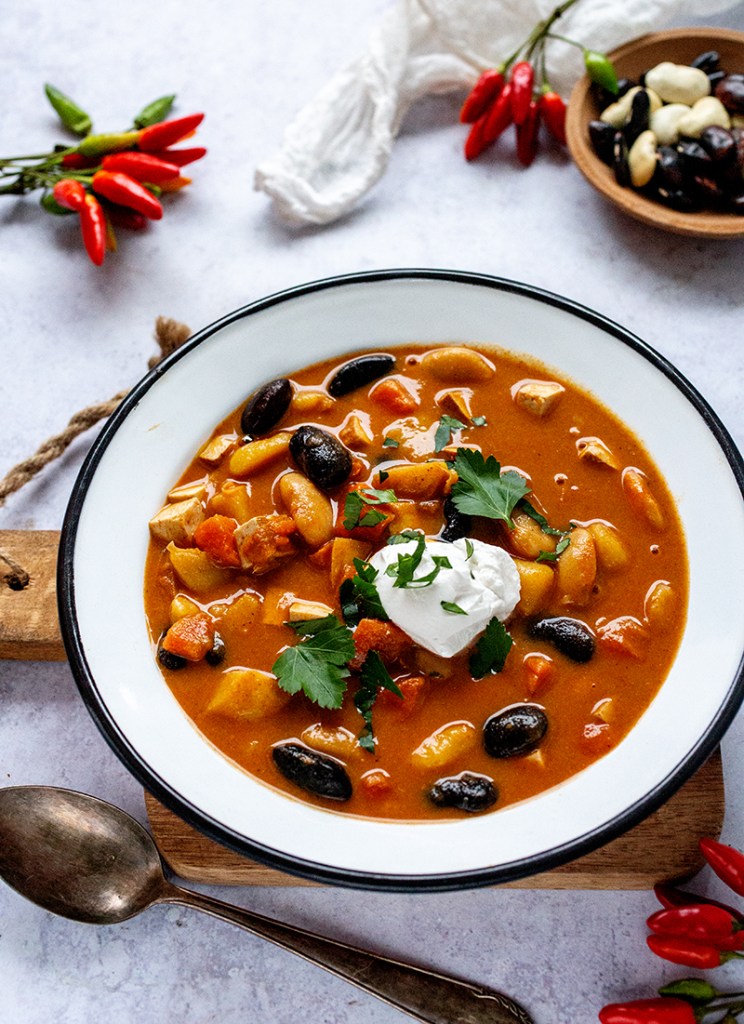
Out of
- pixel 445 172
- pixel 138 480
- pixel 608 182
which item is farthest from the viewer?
pixel 445 172

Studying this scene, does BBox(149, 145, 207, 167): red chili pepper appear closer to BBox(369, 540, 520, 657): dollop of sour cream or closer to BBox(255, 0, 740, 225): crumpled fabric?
BBox(255, 0, 740, 225): crumpled fabric

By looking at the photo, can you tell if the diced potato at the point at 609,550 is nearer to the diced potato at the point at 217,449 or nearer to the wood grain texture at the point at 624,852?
the wood grain texture at the point at 624,852

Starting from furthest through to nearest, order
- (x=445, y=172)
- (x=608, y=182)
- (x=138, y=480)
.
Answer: (x=445, y=172) → (x=608, y=182) → (x=138, y=480)

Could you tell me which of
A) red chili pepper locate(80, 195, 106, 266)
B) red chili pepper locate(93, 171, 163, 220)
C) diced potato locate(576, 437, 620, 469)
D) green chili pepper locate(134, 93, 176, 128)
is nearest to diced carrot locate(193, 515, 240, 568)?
diced potato locate(576, 437, 620, 469)

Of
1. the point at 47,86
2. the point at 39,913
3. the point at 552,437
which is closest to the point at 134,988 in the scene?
the point at 39,913

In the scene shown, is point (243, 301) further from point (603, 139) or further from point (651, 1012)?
point (651, 1012)

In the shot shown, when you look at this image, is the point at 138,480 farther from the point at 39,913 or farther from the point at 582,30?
the point at 582,30

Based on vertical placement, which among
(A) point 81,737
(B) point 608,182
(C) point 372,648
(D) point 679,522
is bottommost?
(A) point 81,737
